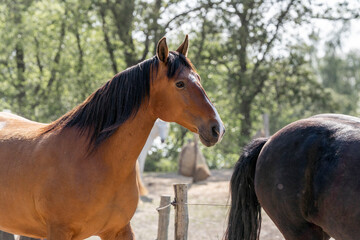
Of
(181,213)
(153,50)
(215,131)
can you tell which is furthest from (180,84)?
(153,50)

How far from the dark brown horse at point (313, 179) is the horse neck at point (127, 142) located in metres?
0.90

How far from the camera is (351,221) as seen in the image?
261 cm

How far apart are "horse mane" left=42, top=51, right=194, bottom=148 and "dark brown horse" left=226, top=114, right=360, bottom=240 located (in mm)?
910

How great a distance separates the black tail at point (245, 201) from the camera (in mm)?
3395

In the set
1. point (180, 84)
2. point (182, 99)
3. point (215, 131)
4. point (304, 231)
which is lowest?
point (304, 231)

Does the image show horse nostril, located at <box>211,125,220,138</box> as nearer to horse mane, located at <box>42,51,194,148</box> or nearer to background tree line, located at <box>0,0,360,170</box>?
horse mane, located at <box>42,51,194,148</box>

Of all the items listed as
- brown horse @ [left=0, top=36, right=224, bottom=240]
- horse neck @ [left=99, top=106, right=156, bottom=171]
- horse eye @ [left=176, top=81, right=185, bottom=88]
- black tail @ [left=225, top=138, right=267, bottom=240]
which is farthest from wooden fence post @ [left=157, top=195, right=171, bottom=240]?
horse eye @ [left=176, top=81, right=185, bottom=88]

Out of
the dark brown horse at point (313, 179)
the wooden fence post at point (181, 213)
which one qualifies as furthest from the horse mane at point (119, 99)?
the wooden fence post at point (181, 213)

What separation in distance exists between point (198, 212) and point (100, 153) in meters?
6.87

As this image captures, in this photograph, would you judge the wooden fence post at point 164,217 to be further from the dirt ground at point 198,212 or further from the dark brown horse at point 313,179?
the dark brown horse at point 313,179

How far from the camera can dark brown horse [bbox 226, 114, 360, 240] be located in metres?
2.67

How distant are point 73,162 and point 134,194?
487 mm

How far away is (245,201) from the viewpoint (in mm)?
3451

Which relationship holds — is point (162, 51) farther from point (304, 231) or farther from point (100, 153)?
point (304, 231)
